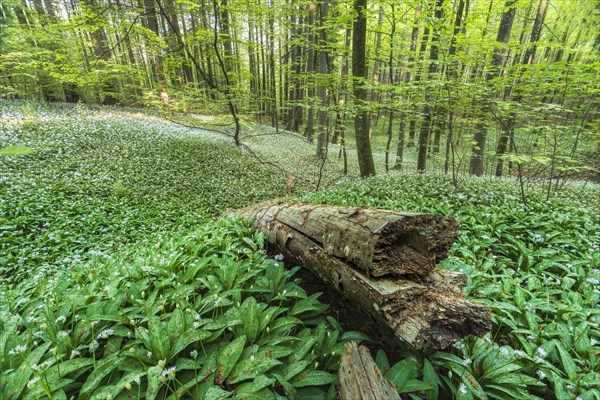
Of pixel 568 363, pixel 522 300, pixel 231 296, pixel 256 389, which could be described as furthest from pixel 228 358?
pixel 522 300

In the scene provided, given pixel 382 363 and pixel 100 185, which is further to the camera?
pixel 100 185

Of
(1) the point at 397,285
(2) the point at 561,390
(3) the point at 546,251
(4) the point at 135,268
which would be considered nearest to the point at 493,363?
(2) the point at 561,390

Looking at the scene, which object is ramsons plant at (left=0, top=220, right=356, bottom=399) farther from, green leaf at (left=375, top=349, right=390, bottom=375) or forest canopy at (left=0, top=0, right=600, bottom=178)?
forest canopy at (left=0, top=0, right=600, bottom=178)

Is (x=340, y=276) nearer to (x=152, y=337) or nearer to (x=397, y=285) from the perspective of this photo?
(x=397, y=285)

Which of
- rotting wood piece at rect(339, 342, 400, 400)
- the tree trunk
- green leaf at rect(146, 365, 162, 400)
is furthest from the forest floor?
the tree trunk

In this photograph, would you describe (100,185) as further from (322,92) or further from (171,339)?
(322,92)

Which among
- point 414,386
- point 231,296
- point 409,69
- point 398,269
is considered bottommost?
point 231,296

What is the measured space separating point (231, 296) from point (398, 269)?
1689 mm

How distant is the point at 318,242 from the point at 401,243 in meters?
0.85

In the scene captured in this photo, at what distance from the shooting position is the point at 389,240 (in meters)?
2.25

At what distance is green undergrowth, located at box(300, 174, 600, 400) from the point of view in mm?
1916

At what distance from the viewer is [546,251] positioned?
3.56 metres

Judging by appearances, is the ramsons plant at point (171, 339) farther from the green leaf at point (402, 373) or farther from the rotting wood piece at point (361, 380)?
the green leaf at point (402, 373)

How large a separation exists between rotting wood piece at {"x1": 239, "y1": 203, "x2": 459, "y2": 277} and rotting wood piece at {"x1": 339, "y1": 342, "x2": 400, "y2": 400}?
24.9 inches
